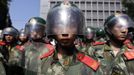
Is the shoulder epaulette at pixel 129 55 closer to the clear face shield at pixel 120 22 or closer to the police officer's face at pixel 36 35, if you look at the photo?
the clear face shield at pixel 120 22

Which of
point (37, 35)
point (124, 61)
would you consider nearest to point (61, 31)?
point (124, 61)

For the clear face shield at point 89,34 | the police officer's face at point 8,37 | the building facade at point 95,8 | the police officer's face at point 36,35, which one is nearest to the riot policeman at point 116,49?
the police officer's face at point 36,35

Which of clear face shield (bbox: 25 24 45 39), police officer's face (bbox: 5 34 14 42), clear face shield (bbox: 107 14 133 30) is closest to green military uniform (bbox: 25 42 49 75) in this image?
clear face shield (bbox: 25 24 45 39)

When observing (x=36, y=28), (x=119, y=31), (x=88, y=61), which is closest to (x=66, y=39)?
(x=88, y=61)

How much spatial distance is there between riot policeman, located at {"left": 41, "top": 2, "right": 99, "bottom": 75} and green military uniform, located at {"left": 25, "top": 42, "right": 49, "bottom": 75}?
206 cm

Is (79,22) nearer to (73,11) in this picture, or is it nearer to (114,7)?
(73,11)

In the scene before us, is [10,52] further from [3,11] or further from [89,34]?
[3,11]

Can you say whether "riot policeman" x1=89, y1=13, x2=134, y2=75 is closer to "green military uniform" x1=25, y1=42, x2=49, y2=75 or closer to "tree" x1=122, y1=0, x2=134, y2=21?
"green military uniform" x1=25, y1=42, x2=49, y2=75

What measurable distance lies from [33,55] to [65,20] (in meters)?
2.63

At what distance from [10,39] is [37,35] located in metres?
2.56

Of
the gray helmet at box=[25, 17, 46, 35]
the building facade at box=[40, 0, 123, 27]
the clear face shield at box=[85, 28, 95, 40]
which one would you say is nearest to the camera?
the gray helmet at box=[25, 17, 46, 35]

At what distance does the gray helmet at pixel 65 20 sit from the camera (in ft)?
14.9

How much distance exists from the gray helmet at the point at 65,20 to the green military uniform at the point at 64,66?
0.23 m

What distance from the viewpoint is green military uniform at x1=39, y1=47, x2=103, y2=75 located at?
4.47 meters
